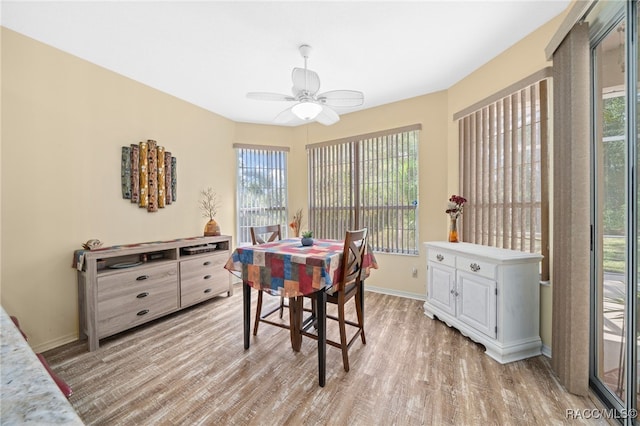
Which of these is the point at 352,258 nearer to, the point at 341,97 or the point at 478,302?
the point at 478,302

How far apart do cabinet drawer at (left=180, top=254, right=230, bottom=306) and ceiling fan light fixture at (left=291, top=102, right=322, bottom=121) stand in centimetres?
219

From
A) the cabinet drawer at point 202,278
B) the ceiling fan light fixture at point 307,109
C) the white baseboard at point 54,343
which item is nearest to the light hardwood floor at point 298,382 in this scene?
the white baseboard at point 54,343

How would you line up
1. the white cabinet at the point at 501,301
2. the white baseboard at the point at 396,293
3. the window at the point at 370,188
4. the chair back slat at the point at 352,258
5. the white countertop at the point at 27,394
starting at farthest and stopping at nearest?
the window at the point at 370,188 < the white baseboard at the point at 396,293 < the white cabinet at the point at 501,301 < the chair back slat at the point at 352,258 < the white countertop at the point at 27,394

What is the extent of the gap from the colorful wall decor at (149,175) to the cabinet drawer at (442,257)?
129 inches

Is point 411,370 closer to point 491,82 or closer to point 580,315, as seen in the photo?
point 580,315

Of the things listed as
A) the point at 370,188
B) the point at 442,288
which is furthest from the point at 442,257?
the point at 370,188

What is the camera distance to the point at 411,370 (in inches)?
80.2

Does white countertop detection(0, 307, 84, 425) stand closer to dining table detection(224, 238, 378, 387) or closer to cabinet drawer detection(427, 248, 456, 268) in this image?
dining table detection(224, 238, 378, 387)

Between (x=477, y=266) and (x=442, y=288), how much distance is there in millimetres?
551

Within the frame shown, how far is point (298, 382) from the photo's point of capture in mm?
1926

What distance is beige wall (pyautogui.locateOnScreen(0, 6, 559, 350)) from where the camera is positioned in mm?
2207

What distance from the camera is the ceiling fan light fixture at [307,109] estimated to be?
7.38ft

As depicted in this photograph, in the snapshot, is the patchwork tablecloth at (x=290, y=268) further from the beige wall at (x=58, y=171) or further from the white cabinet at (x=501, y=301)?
the beige wall at (x=58, y=171)

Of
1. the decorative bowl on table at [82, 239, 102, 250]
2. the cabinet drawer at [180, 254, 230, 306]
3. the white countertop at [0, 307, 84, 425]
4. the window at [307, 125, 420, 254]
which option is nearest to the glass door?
the window at [307, 125, 420, 254]
